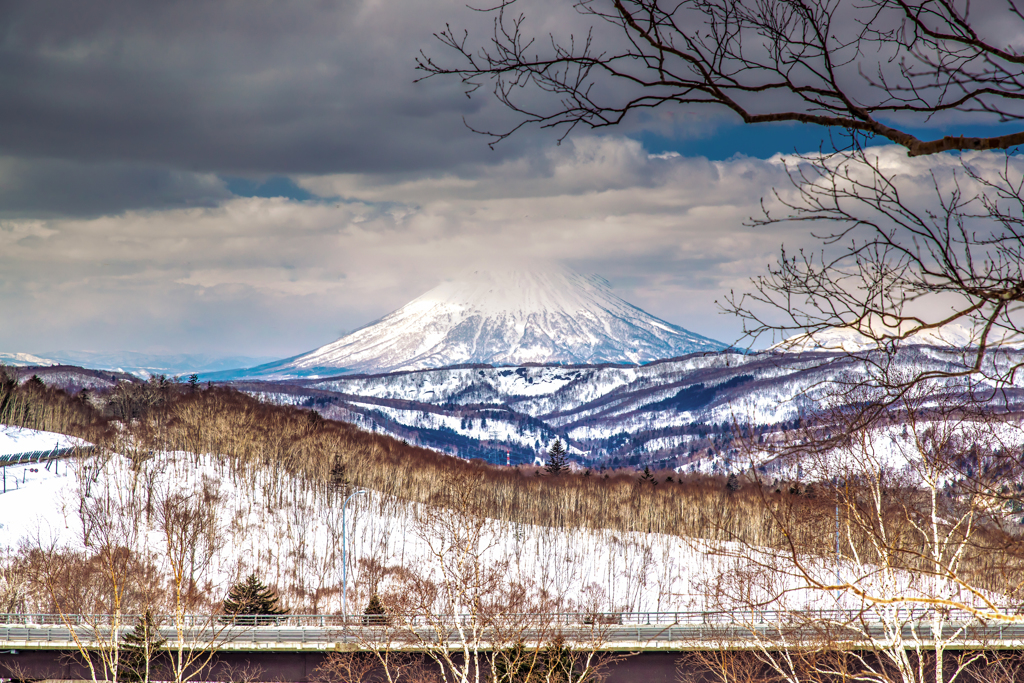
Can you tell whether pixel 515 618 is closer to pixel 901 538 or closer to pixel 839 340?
pixel 901 538

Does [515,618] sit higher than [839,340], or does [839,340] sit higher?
[839,340]

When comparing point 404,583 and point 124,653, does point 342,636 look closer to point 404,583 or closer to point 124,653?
point 124,653

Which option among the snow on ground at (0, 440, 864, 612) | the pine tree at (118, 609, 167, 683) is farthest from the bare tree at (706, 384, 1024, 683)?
the snow on ground at (0, 440, 864, 612)

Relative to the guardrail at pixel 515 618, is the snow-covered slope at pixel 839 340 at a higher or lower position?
higher

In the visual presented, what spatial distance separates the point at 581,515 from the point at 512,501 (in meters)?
9.41

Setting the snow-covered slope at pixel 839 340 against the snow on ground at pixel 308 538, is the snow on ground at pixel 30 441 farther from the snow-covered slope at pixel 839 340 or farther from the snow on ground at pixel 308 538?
the snow-covered slope at pixel 839 340

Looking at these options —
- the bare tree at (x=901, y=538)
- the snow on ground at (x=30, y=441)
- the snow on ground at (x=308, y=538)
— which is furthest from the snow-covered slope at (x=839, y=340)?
the snow on ground at (x=30, y=441)

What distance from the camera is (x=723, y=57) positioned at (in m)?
4.24

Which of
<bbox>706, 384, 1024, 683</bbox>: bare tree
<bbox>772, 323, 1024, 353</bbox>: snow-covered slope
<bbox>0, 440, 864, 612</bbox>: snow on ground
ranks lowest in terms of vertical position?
<bbox>0, 440, 864, 612</bbox>: snow on ground

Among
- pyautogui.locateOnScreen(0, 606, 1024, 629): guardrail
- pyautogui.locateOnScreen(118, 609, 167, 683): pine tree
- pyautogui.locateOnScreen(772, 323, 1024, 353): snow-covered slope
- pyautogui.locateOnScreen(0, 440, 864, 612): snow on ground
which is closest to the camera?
pyautogui.locateOnScreen(772, 323, 1024, 353): snow-covered slope

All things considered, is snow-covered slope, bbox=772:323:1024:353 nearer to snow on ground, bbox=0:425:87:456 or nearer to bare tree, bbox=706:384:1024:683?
bare tree, bbox=706:384:1024:683

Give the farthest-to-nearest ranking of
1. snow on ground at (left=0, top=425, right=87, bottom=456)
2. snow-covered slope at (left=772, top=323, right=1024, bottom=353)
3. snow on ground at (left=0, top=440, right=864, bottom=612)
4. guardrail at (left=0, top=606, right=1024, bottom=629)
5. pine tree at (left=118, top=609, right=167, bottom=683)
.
A: snow on ground at (left=0, top=425, right=87, bottom=456)
snow on ground at (left=0, top=440, right=864, bottom=612)
pine tree at (left=118, top=609, right=167, bottom=683)
guardrail at (left=0, top=606, right=1024, bottom=629)
snow-covered slope at (left=772, top=323, right=1024, bottom=353)

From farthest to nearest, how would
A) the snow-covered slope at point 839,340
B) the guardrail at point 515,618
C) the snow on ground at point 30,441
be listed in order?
→ the snow on ground at point 30,441, the guardrail at point 515,618, the snow-covered slope at point 839,340

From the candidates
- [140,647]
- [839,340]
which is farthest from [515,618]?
[839,340]
